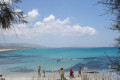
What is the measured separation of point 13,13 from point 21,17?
168 mm

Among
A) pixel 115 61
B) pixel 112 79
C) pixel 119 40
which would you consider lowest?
pixel 112 79

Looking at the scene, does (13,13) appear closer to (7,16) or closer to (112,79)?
(7,16)

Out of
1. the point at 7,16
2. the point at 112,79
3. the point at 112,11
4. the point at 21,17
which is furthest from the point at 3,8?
the point at 112,79

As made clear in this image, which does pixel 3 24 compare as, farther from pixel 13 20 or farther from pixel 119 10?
pixel 119 10

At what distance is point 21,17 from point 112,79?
642cm

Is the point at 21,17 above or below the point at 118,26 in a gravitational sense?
above

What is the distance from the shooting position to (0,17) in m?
3.06

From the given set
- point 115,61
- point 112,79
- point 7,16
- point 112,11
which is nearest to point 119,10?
point 112,11

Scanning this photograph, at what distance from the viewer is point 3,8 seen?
3068 millimetres

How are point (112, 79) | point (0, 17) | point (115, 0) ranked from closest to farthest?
point (115, 0)
point (0, 17)
point (112, 79)

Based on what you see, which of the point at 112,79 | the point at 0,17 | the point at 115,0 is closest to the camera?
the point at 115,0

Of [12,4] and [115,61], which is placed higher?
[12,4]

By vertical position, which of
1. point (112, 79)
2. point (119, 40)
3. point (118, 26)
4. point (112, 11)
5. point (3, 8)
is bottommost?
point (112, 79)

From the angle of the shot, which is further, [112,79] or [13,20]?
[112,79]
